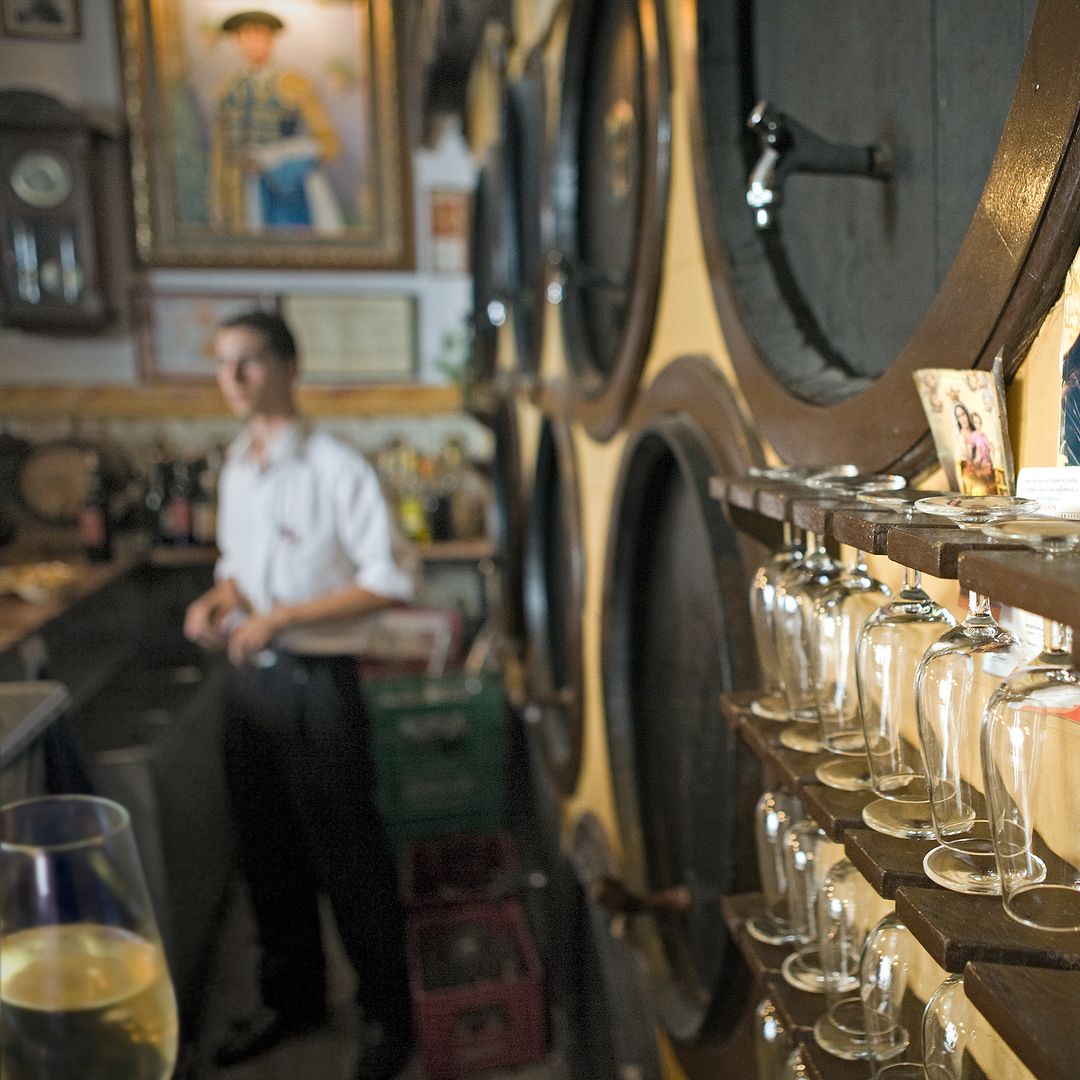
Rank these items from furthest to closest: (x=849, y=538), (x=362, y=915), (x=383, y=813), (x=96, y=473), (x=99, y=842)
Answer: (x=96, y=473) → (x=383, y=813) → (x=362, y=915) → (x=99, y=842) → (x=849, y=538)

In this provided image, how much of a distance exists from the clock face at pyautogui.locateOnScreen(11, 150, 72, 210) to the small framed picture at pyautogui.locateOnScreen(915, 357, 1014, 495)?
4781mm

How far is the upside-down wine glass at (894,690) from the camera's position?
26.0 inches

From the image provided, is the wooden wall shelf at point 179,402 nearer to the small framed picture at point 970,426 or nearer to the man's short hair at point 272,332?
the man's short hair at point 272,332

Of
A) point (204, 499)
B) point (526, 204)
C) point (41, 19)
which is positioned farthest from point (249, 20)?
point (526, 204)

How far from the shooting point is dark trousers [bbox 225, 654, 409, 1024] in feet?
8.27

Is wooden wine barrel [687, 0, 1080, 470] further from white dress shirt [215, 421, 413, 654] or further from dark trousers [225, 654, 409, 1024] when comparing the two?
dark trousers [225, 654, 409, 1024]

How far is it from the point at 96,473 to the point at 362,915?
2.76m

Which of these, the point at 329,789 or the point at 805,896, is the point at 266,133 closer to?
the point at 329,789

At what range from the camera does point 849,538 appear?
629mm

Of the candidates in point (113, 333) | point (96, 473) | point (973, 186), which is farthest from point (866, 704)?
point (113, 333)

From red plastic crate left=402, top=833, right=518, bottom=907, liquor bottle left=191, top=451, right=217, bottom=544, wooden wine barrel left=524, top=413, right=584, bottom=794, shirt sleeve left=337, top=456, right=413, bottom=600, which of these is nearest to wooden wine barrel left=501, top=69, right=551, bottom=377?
wooden wine barrel left=524, top=413, right=584, bottom=794

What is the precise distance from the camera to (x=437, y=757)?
3555 mm

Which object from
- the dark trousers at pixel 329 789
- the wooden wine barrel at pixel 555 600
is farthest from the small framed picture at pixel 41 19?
the dark trousers at pixel 329 789

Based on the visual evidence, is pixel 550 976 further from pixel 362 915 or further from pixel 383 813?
pixel 383 813
